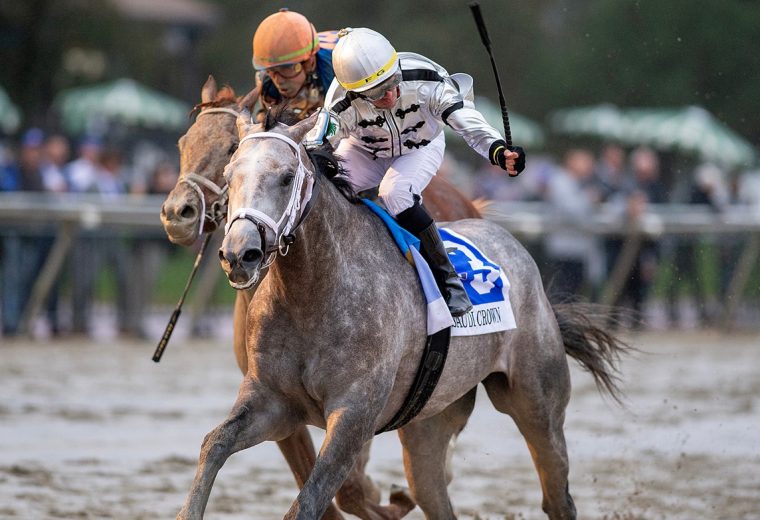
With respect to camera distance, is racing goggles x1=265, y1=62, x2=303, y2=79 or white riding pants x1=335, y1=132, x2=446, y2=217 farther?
racing goggles x1=265, y1=62, x2=303, y2=79

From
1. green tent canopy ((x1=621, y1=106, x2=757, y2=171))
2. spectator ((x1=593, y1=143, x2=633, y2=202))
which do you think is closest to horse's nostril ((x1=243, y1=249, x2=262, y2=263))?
spectator ((x1=593, y1=143, x2=633, y2=202))

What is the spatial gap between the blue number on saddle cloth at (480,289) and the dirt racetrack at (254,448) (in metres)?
1.52

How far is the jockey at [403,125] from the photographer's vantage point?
6062 mm

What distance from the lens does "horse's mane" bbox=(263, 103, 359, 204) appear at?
570 cm

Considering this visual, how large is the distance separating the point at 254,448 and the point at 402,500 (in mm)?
3274

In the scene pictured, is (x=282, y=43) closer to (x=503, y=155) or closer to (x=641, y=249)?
(x=503, y=155)

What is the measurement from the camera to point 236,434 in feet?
18.0

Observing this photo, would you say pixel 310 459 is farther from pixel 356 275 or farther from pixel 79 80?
pixel 79 80

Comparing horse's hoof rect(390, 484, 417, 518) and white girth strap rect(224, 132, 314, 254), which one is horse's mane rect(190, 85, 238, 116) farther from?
horse's hoof rect(390, 484, 417, 518)

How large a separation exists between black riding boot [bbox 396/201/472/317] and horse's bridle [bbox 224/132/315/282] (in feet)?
2.77

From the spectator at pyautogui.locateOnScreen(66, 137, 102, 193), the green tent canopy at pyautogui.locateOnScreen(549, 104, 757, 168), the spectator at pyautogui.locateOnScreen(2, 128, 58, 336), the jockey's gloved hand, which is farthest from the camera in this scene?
the green tent canopy at pyautogui.locateOnScreen(549, 104, 757, 168)

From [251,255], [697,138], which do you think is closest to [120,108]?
[697,138]

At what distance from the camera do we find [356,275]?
587cm

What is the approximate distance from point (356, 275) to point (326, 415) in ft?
2.09
